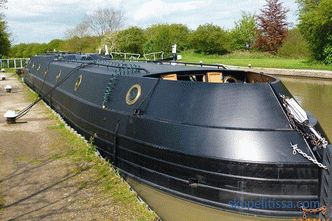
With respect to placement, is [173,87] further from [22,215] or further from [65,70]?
[65,70]

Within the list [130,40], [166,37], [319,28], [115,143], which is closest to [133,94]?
[115,143]

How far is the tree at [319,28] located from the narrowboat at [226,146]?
25.3m

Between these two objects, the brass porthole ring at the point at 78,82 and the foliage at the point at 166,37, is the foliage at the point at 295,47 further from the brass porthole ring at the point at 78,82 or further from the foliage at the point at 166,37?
the brass porthole ring at the point at 78,82

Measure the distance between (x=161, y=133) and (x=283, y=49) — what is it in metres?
40.0

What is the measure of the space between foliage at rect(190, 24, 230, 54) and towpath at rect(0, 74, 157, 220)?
4127 centimetres

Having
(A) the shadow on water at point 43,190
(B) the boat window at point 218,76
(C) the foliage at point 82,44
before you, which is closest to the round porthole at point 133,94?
(B) the boat window at point 218,76

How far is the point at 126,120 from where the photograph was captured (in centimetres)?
760

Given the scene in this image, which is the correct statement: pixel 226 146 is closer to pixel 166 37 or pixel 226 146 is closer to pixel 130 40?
pixel 130 40

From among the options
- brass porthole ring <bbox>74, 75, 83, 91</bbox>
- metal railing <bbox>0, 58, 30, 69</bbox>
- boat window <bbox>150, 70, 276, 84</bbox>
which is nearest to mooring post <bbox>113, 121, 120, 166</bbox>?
boat window <bbox>150, 70, 276, 84</bbox>

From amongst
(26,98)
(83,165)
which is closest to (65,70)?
(26,98)

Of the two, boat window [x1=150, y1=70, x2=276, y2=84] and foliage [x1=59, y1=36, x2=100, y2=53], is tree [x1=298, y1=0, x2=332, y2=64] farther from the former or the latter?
foliage [x1=59, y1=36, x2=100, y2=53]

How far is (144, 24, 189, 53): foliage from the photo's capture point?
47.5 m

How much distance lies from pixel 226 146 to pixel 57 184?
276cm

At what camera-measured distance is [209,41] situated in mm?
49719
